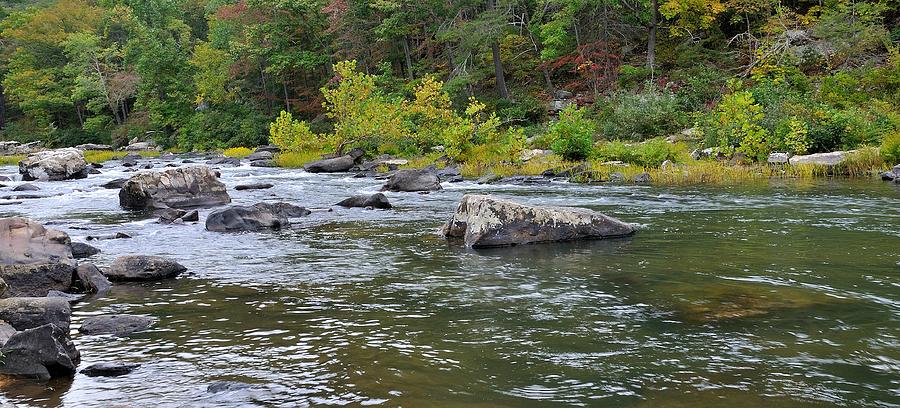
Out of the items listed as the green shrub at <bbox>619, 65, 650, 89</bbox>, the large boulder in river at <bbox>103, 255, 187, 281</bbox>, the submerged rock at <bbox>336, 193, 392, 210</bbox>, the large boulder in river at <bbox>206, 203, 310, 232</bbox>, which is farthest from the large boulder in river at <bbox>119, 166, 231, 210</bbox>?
the green shrub at <bbox>619, 65, 650, 89</bbox>

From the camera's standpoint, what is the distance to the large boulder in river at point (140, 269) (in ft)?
29.8

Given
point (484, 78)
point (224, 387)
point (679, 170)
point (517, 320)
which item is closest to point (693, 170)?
point (679, 170)

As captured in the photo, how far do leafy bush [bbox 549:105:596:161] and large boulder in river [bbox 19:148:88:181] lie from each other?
18668 mm

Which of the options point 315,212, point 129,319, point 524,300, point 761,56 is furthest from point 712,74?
point 129,319

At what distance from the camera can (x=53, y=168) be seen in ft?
92.8

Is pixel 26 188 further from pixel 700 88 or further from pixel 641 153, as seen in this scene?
pixel 700 88

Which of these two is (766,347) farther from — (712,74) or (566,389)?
(712,74)

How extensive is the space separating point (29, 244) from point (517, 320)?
6.35m

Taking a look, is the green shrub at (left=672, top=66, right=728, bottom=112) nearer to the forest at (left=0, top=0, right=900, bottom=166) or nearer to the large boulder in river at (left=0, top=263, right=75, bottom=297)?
the forest at (left=0, top=0, right=900, bottom=166)

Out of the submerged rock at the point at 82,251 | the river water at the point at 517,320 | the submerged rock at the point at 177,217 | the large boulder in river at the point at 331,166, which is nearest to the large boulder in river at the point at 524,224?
the river water at the point at 517,320

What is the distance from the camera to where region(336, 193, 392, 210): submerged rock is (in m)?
16.5

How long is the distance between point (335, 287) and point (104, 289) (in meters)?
2.75

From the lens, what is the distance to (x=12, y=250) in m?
8.95

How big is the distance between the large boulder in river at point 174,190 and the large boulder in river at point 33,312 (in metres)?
11.2
